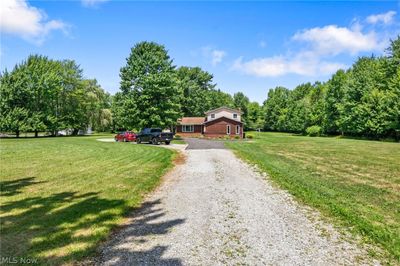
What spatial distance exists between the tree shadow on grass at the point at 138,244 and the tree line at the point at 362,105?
1868 inches

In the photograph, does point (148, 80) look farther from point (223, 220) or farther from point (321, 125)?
point (321, 125)

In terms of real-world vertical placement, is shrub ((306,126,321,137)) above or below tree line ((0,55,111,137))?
below

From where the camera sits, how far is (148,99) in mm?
35656

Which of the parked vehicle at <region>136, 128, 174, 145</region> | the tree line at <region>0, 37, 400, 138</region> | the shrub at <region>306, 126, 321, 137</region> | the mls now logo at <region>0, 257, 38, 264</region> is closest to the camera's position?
the mls now logo at <region>0, 257, 38, 264</region>

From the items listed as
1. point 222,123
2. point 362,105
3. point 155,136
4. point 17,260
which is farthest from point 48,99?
point 362,105

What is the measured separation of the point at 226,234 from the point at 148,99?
31.9m

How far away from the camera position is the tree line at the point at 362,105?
44.5 meters

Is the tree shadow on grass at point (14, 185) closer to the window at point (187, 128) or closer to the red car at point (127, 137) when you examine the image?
the red car at point (127, 137)

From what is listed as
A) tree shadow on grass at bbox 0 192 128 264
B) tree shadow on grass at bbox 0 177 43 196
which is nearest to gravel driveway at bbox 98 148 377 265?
tree shadow on grass at bbox 0 192 128 264

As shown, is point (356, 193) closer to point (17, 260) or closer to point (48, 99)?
point (17, 260)

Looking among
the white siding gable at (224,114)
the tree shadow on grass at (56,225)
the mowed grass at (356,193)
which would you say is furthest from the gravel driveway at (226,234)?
the white siding gable at (224,114)

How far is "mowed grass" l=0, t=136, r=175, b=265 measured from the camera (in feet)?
15.2

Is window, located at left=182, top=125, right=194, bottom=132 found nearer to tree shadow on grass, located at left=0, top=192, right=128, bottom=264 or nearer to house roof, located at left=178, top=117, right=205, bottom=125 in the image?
house roof, located at left=178, top=117, right=205, bottom=125

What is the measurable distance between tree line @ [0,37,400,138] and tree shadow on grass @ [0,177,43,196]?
82.1 feet
